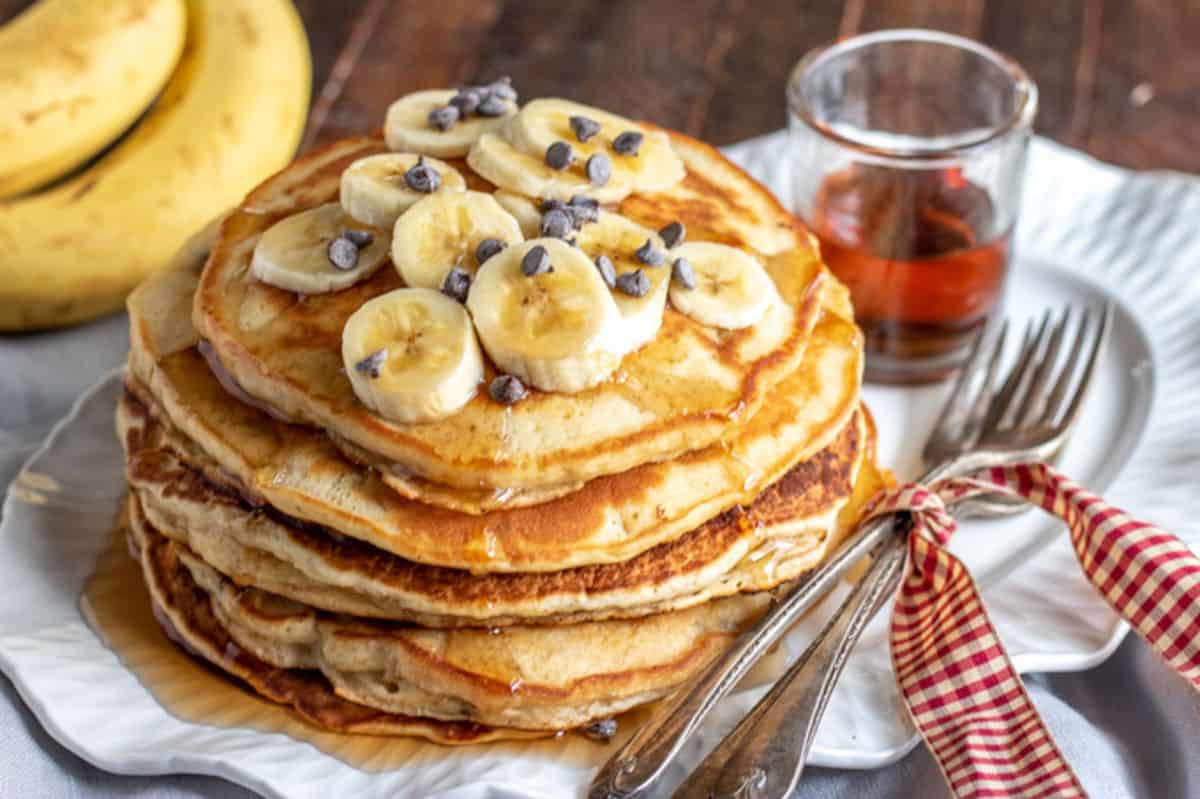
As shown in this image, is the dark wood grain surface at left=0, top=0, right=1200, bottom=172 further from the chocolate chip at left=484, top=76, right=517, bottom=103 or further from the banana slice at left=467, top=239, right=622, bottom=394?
the banana slice at left=467, top=239, right=622, bottom=394

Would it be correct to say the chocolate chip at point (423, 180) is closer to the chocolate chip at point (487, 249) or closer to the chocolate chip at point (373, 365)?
the chocolate chip at point (487, 249)

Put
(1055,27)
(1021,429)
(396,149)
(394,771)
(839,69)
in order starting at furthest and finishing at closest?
(1055,27)
(839,69)
(1021,429)
(396,149)
(394,771)

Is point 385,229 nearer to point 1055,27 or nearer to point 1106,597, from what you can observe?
point 1106,597

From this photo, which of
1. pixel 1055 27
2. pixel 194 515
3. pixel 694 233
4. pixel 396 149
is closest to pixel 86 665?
pixel 194 515

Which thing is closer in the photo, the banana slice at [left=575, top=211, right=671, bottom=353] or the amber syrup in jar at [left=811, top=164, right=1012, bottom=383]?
the banana slice at [left=575, top=211, right=671, bottom=353]

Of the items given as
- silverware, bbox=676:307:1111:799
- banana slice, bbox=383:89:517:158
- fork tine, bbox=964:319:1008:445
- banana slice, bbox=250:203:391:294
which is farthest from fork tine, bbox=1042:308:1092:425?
banana slice, bbox=250:203:391:294
